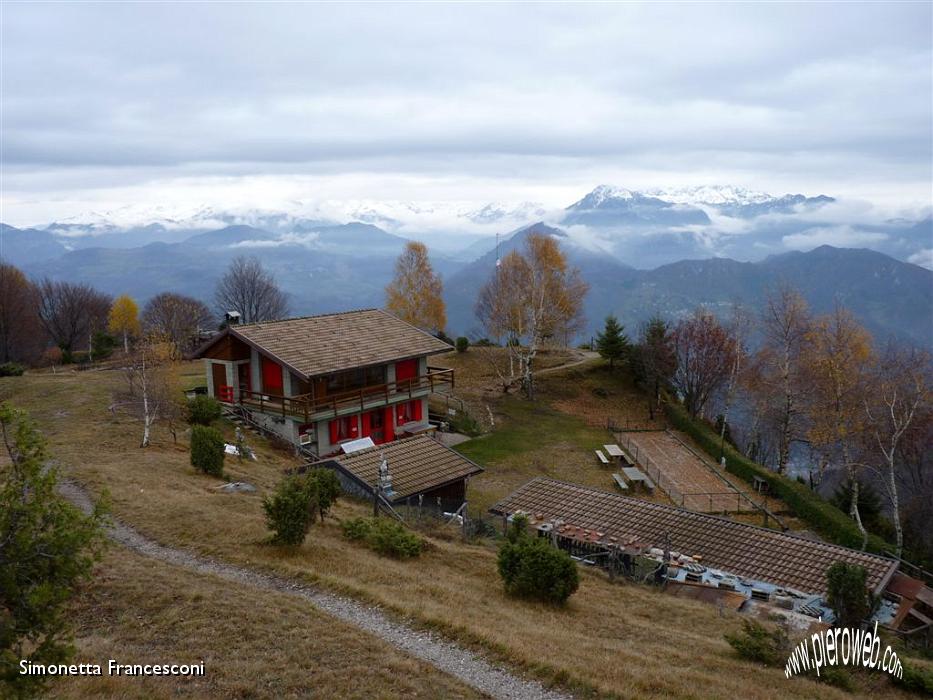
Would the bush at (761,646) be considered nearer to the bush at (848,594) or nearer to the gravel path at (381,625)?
the bush at (848,594)

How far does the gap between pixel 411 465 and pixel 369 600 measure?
13.1 meters

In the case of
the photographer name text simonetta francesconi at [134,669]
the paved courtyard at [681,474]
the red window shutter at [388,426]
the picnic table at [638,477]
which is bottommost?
the paved courtyard at [681,474]

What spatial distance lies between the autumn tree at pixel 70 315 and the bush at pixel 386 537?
64.9 metres

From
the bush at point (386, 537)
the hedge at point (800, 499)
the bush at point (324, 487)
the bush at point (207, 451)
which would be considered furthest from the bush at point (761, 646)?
the bush at point (207, 451)

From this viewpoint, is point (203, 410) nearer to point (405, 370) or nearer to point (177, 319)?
point (405, 370)

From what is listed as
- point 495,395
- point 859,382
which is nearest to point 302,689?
point 859,382

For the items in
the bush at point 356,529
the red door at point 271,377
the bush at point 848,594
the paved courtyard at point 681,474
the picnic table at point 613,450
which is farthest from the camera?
the picnic table at point 613,450

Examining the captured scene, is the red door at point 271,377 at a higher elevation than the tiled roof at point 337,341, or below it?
below

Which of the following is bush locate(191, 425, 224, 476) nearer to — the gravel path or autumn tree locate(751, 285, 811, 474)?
the gravel path

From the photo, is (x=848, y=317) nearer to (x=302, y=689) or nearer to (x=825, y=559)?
A: (x=825, y=559)

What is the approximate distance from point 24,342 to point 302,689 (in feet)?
236

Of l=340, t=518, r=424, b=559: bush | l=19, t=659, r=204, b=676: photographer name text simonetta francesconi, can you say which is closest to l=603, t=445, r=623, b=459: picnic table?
l=340, t=518, r=424, b=559: bush

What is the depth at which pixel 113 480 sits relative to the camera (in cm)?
2283

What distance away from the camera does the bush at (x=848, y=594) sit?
58.3ft
